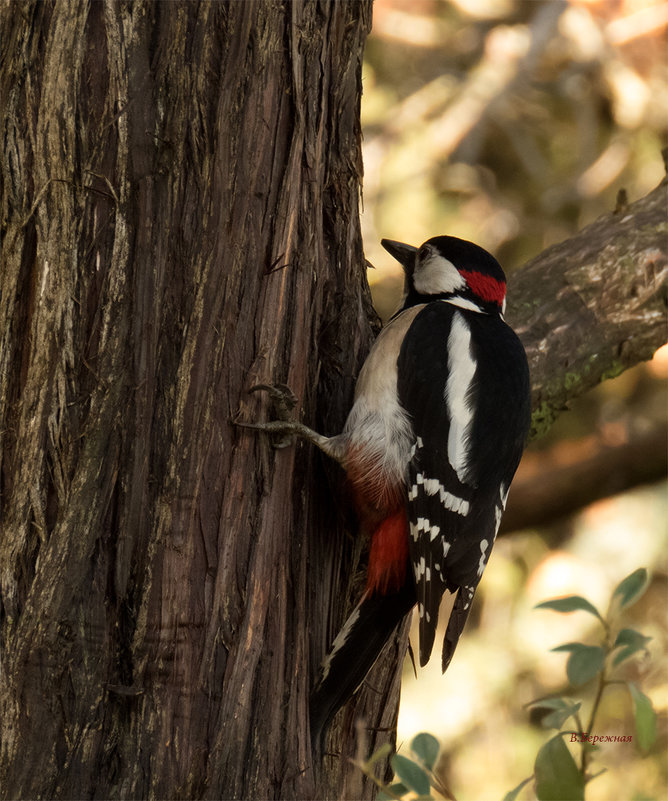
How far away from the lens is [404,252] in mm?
2830

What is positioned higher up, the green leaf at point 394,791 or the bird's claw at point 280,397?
the bird's claw at point 280,397

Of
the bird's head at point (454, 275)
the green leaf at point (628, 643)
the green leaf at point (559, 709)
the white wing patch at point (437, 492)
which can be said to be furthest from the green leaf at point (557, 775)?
the bird's head at point (454, 275)

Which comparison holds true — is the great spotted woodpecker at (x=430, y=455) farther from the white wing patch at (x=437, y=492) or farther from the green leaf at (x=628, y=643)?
the green leaf at (x=628, y=643)

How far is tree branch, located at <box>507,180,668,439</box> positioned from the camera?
2.56 metres

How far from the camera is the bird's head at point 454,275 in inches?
102

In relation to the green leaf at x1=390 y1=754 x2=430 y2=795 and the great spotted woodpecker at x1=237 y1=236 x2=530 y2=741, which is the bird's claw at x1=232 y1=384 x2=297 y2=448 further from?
the green leaf at x1=390 y1=754 x2=430 y2=795

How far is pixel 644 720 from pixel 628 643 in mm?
89

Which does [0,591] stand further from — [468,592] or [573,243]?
[573,243]

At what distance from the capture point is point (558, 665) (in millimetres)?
4879

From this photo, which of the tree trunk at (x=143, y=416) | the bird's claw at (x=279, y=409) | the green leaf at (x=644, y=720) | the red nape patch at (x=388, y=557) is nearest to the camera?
the green leaf at (x=644, y=720)

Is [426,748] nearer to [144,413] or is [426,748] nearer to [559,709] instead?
[559,709]

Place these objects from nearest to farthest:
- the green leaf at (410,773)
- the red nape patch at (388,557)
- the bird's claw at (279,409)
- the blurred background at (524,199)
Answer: the green leaf at (410,773)
the bird's claw at (279,409)
the red nape patch at (388,557)
the blurred background at (524,199)

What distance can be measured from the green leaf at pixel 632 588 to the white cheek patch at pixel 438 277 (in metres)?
1.65

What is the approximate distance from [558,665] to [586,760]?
4.10 m
